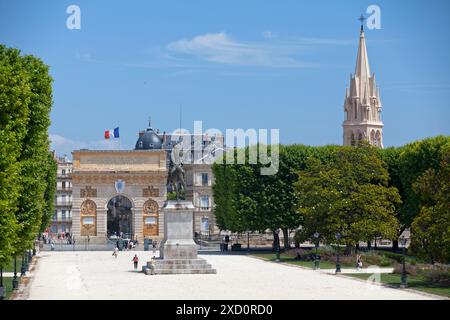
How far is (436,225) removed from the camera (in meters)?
49.2

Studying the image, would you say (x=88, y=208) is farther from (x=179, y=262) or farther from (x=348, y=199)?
(x=179, y=262)

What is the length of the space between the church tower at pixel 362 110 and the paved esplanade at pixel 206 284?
272 ft

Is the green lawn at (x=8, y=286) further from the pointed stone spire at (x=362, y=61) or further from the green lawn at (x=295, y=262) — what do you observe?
the pointed stone spire at (x=362, y=61)

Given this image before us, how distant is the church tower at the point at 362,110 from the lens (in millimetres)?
148875

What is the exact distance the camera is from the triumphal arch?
357 feet

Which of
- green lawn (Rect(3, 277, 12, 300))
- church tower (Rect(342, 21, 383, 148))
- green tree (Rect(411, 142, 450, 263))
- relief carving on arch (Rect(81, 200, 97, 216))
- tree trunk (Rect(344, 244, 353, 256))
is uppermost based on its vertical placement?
church tower (Rect(342, 21, 383, 148))

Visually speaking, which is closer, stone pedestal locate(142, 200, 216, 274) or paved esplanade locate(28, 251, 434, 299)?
paved esplanade locate(28, 251, 434, 299)

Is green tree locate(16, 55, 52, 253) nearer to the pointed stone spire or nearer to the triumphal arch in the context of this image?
the triumphal arch

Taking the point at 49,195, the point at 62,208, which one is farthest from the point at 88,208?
the point at 62,208

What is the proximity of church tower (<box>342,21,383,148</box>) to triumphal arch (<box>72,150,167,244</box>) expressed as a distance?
43.9 meters

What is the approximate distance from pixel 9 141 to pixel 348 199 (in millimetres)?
33336

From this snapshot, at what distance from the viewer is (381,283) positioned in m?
50.5

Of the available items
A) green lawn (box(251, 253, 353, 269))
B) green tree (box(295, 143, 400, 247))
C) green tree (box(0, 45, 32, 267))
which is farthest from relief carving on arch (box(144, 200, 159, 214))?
green tree (box(0, 45, 32, 267))
